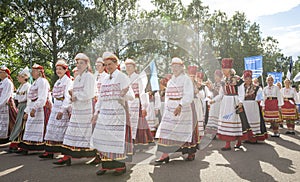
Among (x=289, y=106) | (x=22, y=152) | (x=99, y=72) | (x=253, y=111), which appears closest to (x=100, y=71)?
(x=99, y=72)

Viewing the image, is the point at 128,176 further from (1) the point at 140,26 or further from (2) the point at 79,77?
(1) the point at 140,26

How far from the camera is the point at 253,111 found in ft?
27.8

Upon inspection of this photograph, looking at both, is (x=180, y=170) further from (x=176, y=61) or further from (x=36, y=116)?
(x=36, y=116)

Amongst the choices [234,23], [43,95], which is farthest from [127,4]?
[234,23]

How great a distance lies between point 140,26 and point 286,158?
428 centimetres

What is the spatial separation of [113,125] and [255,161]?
311 cm

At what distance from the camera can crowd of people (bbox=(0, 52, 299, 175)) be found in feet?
15.6

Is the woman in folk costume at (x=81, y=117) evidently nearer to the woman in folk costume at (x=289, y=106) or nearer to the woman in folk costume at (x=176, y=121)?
the woman in folk costume at (x=176, y=121)

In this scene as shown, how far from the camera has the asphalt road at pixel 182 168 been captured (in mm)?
4664

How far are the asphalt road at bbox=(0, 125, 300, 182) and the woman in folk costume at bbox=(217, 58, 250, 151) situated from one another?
0.42 metres

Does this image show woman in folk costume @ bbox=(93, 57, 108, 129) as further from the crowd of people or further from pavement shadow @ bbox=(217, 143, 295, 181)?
pavement shadow @ bbox=(217, 143, 295, 181)

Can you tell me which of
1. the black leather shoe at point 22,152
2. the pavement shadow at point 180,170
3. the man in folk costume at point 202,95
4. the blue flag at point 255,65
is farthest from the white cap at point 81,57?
the blue flag at point 255,65

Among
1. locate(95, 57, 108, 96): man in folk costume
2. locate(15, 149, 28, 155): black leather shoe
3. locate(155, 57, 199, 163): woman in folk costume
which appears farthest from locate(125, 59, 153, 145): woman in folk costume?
locate(15, 149, 28, 155): black leather shoe

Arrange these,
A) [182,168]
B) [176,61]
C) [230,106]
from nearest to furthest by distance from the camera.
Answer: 1. [182,168]
2. [176,61]
3. [230,106]
